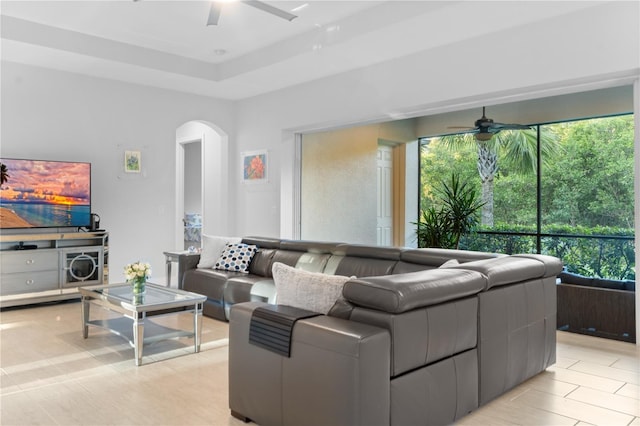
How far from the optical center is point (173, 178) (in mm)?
7133

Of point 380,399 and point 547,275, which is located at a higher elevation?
point 547,275

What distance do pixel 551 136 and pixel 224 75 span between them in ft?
14.4

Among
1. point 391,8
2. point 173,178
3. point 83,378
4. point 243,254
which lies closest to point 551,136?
point 391,8

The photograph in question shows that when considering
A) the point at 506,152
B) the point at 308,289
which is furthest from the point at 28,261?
the point at 506,152

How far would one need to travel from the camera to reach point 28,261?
5340mm

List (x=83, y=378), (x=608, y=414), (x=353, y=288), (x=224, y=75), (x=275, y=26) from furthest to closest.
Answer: (x=224, y=75) < (x=275, y=26) < (x=83, y=378) < (x=608, y=414) < (x=353, y=288)

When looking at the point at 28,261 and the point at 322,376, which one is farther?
the point at 28,261

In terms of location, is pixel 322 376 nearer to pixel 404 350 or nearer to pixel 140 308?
pixel 404 350

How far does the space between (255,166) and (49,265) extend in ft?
10.1

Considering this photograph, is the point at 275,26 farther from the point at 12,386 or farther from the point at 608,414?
the point at 608,414

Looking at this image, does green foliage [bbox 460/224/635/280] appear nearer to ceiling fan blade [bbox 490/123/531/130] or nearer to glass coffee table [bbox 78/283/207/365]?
ceiling fan blade [bbox 490/123/531/130]

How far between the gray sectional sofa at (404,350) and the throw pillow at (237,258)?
281 centimetres

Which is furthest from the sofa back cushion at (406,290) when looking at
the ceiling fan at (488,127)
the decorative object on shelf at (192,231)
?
the decorative object on shelf at (192,231)

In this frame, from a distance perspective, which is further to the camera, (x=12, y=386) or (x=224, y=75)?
(x=224, y=75)
